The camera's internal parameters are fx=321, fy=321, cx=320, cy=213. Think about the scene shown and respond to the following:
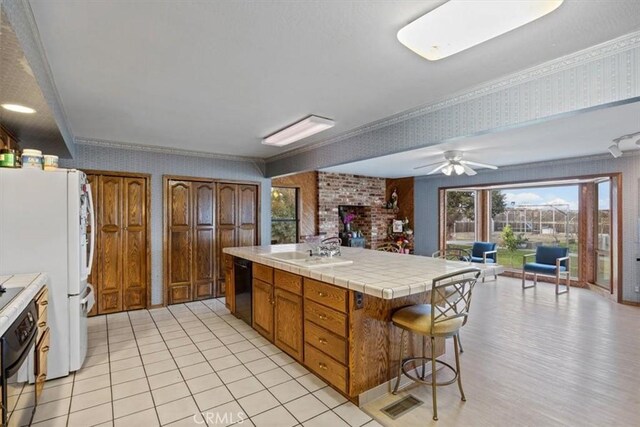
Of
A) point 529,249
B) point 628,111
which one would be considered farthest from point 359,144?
point 529,249

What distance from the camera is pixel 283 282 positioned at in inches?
116

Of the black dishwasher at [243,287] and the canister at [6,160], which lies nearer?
the canister at [6,160]

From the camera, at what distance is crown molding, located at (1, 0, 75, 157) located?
54.3 inches

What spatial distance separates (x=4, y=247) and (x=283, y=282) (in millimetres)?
2143

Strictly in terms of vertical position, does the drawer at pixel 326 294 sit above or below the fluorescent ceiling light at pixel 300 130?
below

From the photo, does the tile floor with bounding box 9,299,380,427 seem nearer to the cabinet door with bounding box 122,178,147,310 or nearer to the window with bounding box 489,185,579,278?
the cabinet door with bounding box 122,178,147,310

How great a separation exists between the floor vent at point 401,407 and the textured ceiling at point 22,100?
9.34ft

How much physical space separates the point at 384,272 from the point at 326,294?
0.48 m

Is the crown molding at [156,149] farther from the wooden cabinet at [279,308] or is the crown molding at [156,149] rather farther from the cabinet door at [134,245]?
the wooden cabinet at [279,308]

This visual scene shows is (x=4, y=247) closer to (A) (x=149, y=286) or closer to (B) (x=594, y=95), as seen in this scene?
(A) (x=149, y=286)

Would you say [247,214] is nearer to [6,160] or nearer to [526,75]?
[6,160]

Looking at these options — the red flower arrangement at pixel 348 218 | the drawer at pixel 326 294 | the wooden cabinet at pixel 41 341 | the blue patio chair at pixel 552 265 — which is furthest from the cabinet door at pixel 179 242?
the blue patio chair at pixel 552 265

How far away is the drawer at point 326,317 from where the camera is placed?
7.36 ft

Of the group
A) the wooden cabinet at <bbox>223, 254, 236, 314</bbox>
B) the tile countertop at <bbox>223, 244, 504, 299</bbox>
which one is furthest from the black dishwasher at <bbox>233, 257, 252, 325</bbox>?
the tile countertop at <bbox>223, 244, 504, 299</bbox>
